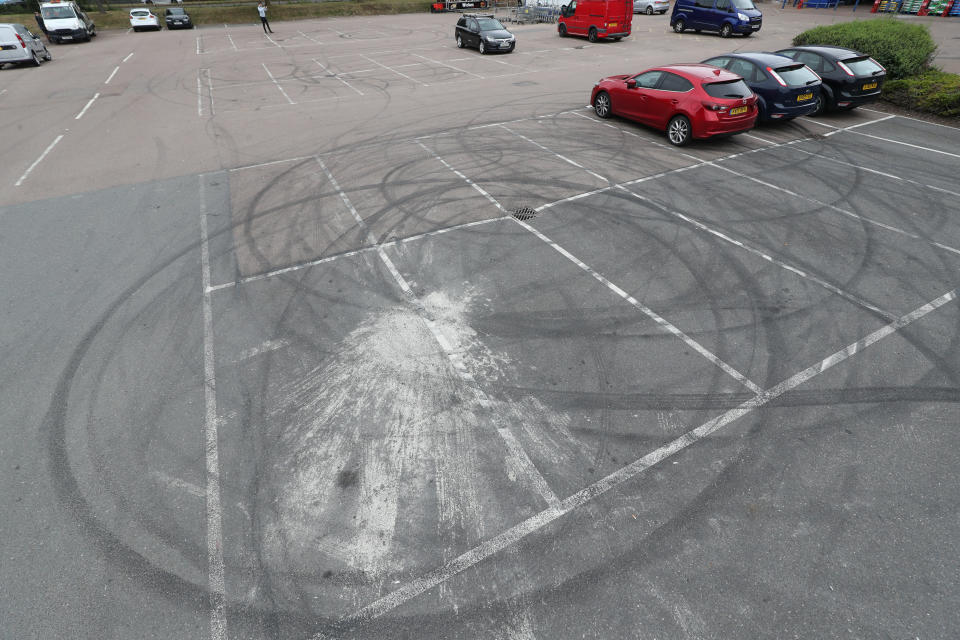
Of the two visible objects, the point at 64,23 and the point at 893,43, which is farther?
the point at 64,23

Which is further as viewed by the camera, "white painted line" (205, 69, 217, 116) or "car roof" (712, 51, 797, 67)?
"white painted line" (205, 69, 217, 116)

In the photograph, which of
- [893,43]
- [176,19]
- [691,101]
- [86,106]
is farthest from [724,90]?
[176,19]

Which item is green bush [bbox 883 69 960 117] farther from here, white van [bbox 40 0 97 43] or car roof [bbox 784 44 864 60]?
white van [bbox 40 0 97 43]

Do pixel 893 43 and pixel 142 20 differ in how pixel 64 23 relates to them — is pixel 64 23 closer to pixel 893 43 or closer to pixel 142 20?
pixel 142 20

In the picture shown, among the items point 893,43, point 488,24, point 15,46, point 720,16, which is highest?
point 720,16

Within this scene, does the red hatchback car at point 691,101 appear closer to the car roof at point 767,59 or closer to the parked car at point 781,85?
the parked car at point 781,85

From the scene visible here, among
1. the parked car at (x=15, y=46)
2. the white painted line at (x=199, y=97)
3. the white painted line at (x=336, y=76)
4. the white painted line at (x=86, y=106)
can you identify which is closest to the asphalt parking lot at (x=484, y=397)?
the white painted line at (x=86, y=106)

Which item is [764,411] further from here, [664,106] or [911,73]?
[911,73]

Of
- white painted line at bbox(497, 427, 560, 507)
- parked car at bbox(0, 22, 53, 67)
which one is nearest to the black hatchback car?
white painted line at bbox(497, 427, 560, 507)
